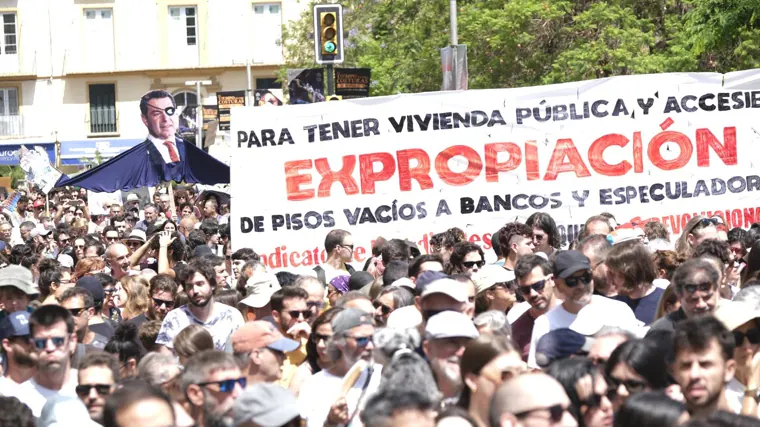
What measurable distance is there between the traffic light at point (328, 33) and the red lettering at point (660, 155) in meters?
4.78

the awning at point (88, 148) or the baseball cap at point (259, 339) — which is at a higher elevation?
the awning at point (88, 148)

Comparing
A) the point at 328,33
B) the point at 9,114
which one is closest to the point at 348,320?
the point at 328,33

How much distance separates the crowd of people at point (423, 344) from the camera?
17.1 ft

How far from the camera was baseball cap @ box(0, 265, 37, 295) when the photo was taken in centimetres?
835

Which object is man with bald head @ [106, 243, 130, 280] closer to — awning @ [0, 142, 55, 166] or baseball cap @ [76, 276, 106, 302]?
baseball cap @ [76, 276, 106, 302]

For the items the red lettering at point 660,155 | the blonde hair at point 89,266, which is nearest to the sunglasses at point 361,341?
the blonde hair at point 89,266

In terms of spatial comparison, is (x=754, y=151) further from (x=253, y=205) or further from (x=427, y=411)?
(x=427, y=411)

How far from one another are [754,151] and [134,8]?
4914 cm

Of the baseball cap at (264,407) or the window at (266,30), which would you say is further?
the window at (266,30)

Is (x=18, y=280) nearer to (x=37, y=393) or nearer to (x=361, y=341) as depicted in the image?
(x=37, y=393)

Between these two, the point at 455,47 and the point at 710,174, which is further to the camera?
the point at 455,47

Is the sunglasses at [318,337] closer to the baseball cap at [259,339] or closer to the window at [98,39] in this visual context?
the baseball cap at [259,339]

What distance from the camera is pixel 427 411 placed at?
479 cm

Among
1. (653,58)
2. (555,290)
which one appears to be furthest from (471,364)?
(653,58)
